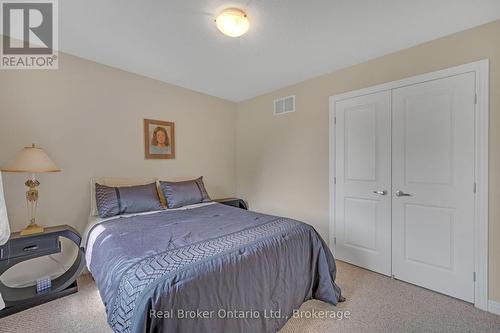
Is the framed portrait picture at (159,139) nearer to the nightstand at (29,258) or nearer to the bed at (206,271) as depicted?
the bed at (206,271)

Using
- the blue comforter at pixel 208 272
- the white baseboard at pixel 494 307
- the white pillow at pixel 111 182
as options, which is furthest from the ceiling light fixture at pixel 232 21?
the white baseboard at pixel 494 307

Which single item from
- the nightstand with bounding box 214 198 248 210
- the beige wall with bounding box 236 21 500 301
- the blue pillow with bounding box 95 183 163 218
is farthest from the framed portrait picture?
the beige wall with bounding box 236 21 500 301

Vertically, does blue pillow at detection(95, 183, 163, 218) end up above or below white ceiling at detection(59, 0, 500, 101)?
below

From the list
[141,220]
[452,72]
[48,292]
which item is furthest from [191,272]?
[452,72]

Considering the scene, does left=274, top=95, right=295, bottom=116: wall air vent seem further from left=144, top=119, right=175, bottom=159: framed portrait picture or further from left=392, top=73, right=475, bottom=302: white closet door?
left=144, top=119, right=175, bottom=159: framed portrait picture

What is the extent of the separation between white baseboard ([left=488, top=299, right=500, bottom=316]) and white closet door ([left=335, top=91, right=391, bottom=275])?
0.76 metres

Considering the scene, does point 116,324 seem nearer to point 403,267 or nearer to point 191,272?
point 191,272

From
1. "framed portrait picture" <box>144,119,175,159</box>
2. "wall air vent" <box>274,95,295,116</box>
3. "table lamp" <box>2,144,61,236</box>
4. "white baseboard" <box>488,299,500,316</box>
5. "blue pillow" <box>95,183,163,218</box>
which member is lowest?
"white baseboard" <box>488,299,500,316</box>

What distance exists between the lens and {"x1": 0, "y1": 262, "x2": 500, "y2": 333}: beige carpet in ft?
5.72

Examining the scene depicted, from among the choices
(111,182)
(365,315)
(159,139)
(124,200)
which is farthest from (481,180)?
(111,182)

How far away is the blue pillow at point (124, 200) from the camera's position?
2.48 metres

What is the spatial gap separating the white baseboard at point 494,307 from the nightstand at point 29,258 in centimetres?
367

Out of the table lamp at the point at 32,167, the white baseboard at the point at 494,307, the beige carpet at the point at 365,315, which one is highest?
the table lamp at the point at 32,167

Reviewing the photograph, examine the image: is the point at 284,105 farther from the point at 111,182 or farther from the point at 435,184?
the point at 111,182
